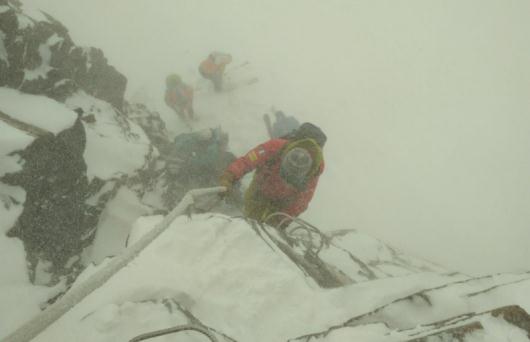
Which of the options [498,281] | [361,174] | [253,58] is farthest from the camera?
[253,58]

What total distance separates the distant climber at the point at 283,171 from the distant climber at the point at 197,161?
230 cm

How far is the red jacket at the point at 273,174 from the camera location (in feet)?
15.7

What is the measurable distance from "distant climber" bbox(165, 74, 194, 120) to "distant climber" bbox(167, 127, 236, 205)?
2.69 m

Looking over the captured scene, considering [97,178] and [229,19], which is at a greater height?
[229,19]

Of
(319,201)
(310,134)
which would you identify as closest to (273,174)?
(310,134)

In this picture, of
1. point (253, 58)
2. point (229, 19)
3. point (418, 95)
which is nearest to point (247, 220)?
point (253, 58)

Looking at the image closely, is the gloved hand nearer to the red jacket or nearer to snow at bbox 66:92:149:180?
the red jacket

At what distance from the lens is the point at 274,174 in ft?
16.0

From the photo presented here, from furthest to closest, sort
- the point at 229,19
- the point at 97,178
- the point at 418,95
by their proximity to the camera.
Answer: the point at 418,95 → the point at 229,19 → the point at 97,178

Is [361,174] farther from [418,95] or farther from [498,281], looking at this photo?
[418,95]

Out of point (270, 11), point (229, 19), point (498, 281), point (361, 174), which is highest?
point (270, 11)

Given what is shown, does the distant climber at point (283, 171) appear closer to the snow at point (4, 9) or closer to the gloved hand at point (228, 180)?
the gloved hand at point (228, 180)

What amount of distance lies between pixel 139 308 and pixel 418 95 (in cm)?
3747

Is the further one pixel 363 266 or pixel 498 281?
pixel 363 266
